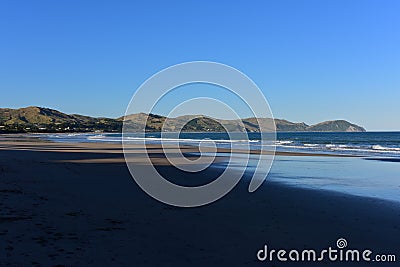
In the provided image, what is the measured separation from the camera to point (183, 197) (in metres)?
12.4

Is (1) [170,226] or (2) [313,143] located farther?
(2) [313,143]

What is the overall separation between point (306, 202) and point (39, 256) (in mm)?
8234

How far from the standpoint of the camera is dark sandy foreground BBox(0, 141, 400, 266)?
247 inches

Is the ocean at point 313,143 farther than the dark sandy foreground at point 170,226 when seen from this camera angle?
Yes

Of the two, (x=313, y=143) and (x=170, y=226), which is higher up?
(x=313, y=143)

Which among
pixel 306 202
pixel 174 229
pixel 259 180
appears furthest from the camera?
pixel 259 180

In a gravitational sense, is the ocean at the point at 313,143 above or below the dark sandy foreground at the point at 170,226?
above

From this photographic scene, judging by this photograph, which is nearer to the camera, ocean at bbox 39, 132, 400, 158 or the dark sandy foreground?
the dark sandy foreground

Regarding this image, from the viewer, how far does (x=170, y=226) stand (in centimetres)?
841

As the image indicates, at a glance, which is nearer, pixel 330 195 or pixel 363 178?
pixel 330 195

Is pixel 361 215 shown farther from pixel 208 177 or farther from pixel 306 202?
pixel 208 177

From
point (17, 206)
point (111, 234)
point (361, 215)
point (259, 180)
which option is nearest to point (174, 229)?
point (111, 234)

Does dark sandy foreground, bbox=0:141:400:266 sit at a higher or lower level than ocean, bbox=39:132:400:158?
lower

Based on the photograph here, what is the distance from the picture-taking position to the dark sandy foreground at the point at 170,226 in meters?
6.28
